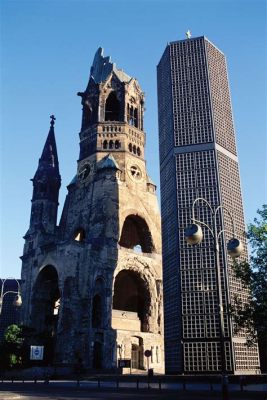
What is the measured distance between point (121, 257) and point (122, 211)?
23.4ft

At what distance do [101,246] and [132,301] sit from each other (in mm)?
14108

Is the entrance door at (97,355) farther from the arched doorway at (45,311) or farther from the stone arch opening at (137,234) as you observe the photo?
the stone arch opening at (137,234)

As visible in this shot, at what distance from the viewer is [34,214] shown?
67812 millimetres

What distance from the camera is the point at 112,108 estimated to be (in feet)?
241

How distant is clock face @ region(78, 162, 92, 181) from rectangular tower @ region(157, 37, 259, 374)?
44.6 feet

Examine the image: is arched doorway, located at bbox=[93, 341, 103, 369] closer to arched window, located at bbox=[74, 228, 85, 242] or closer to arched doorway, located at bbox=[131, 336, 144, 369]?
arched doorway, located at bbox=[131, 336, 144, 369]

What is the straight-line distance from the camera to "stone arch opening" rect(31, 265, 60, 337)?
5944cm

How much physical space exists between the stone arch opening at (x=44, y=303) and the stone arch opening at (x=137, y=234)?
13685 millimetres

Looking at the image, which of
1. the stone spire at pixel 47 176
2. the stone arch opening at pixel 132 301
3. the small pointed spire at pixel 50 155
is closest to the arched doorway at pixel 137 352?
the stone arch opening at pixel 132 301

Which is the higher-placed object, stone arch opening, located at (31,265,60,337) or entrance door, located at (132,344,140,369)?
stone arch opening, located at (31,265,60,337)

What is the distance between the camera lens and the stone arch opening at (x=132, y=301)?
185ft

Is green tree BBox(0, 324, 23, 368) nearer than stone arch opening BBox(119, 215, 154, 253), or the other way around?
green tree BBox(0, 324, 23, 368)

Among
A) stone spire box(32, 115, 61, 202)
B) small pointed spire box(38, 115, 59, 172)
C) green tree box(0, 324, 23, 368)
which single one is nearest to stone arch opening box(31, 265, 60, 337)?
green tree box(0, 324, 23, 368)

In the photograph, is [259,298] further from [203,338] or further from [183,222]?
[183,222]
